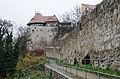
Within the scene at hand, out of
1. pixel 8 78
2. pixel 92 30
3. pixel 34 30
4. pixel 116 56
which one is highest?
pixel 34 30

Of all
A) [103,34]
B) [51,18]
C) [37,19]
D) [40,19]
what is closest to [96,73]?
[103,34]

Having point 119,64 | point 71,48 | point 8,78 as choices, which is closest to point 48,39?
point 8,78

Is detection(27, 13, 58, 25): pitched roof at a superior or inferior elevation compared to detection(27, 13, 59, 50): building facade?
superior

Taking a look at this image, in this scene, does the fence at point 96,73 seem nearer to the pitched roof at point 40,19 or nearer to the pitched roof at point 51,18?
the pitched roof at point 40,19

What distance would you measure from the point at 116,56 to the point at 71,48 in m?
13.9

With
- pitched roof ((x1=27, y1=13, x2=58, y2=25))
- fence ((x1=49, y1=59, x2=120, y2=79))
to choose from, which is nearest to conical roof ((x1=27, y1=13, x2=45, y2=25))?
pitched roof ((x1=27, y1=13, x2=58, y2=25))

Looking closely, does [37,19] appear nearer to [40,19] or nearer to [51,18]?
[40,19]

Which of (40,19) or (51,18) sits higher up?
(51,18)

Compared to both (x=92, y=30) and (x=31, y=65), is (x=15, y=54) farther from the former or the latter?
(x=92, y=30)

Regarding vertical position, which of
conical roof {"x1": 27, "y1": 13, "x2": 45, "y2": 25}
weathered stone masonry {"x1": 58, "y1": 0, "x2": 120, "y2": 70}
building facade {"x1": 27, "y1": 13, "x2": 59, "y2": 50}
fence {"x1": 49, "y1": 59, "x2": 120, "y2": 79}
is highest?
conical roof {"x1": 27, "y1": 13, "x2": 45, "y2": 25}

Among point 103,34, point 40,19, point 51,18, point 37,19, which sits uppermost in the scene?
point 51,18

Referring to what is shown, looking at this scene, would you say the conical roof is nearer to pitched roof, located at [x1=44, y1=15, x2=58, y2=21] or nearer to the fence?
pitched roof, located at [x1=44, y1=15, x2=58, y2=21]

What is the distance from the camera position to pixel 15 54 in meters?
33.2

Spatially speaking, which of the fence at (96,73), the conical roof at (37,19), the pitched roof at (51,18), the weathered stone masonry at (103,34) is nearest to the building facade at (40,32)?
the conical roof at (37,19)
